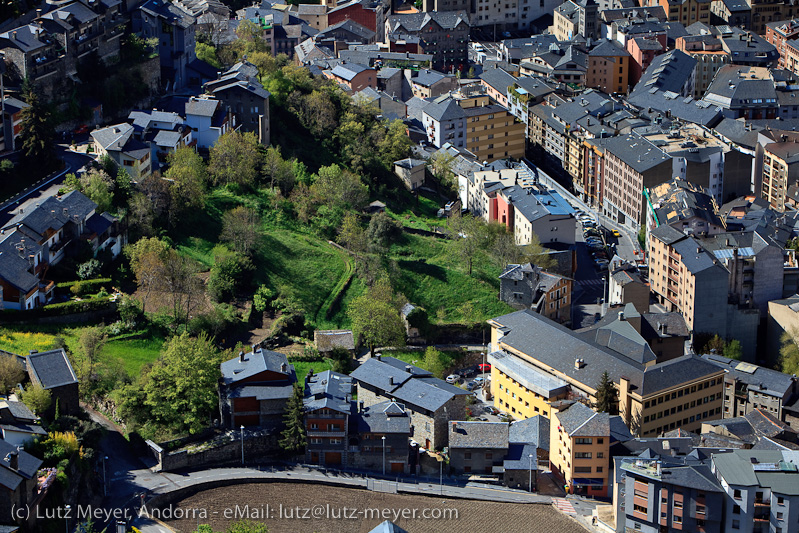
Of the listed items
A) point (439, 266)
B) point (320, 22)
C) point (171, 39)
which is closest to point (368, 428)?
point (439, 266)

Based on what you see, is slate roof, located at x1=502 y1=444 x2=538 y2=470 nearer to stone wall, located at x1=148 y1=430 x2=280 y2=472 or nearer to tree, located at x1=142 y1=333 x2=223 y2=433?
stone wall, located at x1=148 y1=430 x2=280 y2=472

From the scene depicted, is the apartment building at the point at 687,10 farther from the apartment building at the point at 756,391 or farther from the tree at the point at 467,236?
the apartment building at the point at 756,391

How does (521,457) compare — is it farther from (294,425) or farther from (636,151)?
(636,151)

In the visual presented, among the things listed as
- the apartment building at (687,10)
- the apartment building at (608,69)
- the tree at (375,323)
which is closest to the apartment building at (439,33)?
the apartment building at (608,69)

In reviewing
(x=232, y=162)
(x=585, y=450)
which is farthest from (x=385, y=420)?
(x=232, y=162)

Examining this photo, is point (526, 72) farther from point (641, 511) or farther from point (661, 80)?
point (641, 511)

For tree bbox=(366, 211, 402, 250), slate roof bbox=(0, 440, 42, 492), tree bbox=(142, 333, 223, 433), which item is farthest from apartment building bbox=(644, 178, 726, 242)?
slate roof bbox=(0, 440, 42, 492)
